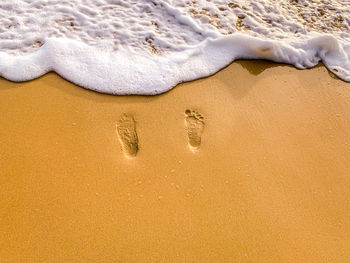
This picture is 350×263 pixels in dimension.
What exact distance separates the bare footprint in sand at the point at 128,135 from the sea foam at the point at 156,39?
10.3 inches

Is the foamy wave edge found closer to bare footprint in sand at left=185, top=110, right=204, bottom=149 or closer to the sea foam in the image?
the sea foam

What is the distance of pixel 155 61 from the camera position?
2385 millimetres

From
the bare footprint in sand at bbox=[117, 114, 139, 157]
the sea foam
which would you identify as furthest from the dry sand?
the sea foam

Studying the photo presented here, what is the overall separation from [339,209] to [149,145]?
1195mm

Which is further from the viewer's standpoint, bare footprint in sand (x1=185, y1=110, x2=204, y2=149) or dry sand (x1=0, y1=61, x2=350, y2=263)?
bare footprint in sand (x1=185, y1=110, x2=204, y2=149)

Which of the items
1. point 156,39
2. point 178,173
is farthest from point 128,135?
point 156,39

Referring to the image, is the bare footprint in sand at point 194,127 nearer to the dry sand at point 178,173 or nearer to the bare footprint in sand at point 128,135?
the dry sand at point 178,173

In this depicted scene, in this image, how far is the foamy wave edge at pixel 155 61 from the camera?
2191 mm

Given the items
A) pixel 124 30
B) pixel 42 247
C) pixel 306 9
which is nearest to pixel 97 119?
pixel 42 247

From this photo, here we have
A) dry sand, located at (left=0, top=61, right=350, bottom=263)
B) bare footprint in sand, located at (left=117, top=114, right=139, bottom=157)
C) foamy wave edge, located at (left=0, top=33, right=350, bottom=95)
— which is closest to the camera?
dry sand, located at (left=0, top=61, right=350, bottom=263)

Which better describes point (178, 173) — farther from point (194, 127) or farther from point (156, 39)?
point (156, 39)

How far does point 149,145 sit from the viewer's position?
6.27 ft

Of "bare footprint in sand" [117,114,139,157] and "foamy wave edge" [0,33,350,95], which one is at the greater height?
"foamy wave edge" [0,33,350,95]

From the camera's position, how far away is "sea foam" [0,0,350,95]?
2242 millimetres
